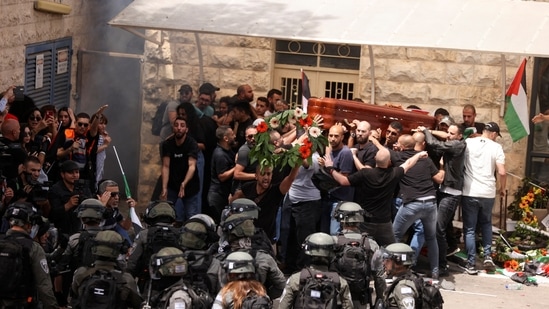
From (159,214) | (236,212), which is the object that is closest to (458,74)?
(236,212)

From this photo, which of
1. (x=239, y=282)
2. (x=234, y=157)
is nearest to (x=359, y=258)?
(x=239, y=282)

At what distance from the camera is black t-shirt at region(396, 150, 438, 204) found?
14.7 metres

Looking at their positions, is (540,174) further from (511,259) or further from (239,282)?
(239,282)

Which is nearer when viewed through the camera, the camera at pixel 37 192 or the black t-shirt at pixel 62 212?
the camera at pixel 37 192

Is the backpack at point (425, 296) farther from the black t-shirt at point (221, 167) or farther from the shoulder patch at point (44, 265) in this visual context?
the black t-shirt at point (221, 167)

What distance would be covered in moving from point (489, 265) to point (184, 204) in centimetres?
388

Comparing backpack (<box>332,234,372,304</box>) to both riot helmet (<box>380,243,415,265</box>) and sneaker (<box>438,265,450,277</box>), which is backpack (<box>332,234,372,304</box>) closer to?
riot helmet (<box>380,243,415,265</box>)

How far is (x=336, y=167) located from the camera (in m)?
14.6

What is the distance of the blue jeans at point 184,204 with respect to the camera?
617 inches

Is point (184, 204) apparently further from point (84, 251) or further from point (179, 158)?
point (84, 251)

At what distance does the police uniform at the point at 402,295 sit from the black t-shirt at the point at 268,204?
3470mm

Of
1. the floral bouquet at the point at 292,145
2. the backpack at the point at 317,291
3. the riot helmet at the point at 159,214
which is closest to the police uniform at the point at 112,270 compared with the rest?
the riot helmet at the point at 159,214

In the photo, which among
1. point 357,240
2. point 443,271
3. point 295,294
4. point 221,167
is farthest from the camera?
point 221,167

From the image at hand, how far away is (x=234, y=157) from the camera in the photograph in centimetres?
1558
